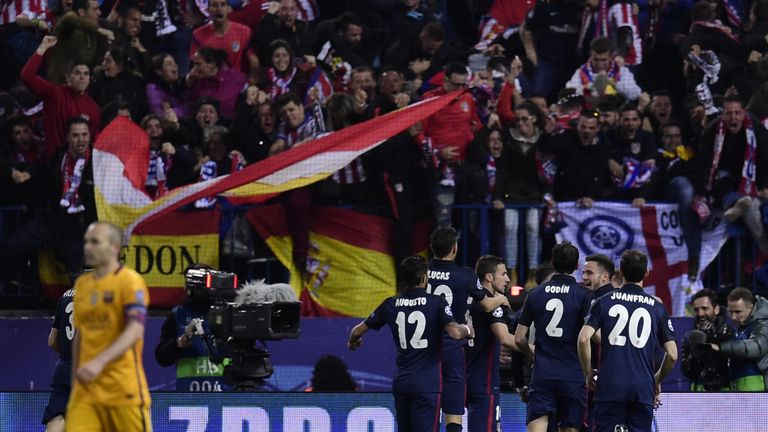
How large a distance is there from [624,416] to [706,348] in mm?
2407

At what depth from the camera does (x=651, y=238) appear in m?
15.7

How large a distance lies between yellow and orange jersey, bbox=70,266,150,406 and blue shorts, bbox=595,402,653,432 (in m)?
3.54

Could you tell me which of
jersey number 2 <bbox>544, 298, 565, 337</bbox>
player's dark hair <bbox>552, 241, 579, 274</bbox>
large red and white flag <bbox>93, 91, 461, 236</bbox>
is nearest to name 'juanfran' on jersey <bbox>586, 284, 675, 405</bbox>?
jersey number 2 <bbox>544, 298, 565, 337</bbox>

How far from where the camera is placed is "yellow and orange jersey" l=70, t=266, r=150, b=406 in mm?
8516

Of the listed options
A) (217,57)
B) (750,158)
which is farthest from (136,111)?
(750,158)

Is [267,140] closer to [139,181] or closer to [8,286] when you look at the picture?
[139,181]

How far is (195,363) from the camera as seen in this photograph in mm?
A: 12844

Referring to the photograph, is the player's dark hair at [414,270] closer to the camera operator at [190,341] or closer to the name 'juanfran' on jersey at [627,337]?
the name 'juanfran' on jersey at [627,337]

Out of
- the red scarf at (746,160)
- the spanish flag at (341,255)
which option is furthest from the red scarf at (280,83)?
the red scarf at (746,160)

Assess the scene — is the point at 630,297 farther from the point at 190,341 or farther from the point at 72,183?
the point at 72,183

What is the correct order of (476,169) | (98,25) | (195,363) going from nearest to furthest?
(195,363), (476,169), (98,25)

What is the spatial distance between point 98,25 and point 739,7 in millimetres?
7366

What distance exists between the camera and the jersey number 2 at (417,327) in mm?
11039

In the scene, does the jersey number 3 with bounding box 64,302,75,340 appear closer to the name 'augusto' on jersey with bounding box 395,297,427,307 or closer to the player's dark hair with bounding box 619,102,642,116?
the name 'augusto' on jersey with bounding box 395,297,427,307
